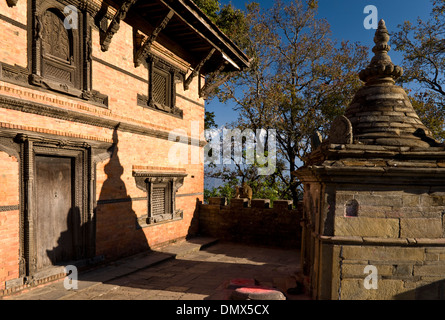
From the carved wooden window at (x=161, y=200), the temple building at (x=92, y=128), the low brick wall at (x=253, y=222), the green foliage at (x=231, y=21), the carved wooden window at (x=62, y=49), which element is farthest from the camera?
the green foliage at (x=231, y=21)

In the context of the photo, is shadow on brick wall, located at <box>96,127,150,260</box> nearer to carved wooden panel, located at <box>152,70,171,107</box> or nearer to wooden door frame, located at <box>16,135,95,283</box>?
wooden door frame, located at <box>16,135,95,283</box>

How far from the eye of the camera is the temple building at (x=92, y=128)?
5.69m

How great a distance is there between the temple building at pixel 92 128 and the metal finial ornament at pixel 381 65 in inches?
222

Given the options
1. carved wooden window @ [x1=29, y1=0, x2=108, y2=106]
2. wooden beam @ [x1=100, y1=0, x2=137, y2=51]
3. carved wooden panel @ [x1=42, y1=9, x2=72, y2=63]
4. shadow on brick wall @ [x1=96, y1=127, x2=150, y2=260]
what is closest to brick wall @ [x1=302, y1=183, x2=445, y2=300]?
shadow on brick wall @ [x1=96, y1=127, x2=150, y2=260]

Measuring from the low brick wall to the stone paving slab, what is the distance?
1.74 ft

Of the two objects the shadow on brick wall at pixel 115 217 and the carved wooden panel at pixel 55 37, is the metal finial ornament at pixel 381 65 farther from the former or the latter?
the carved wooden panel at pixel 55 37

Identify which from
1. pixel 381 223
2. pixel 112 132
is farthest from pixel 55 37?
pixel 381 223

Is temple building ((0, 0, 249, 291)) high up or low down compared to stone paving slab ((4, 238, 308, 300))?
up

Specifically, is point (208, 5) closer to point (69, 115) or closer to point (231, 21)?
point (231, 21)

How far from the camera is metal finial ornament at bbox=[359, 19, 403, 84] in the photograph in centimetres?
546

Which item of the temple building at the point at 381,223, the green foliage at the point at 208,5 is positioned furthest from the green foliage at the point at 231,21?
the temple building at the point at 381,223

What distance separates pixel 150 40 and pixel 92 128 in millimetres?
3360

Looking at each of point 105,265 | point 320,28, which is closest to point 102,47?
point 105,265
